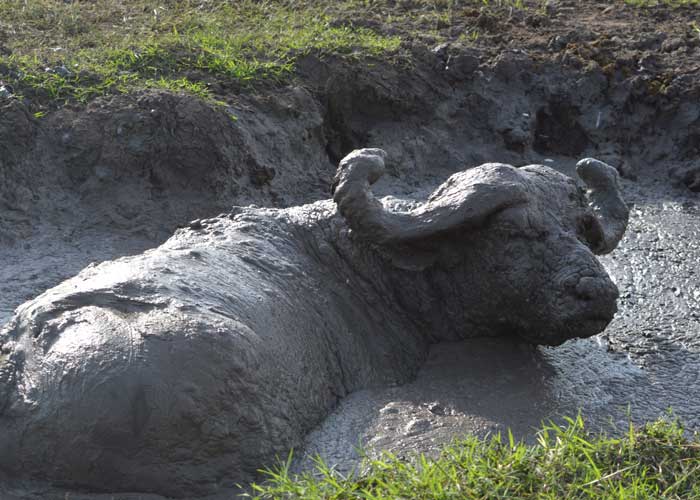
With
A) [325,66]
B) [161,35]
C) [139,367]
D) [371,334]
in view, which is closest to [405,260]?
[371,334]

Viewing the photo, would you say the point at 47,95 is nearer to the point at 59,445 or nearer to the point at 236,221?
the point at 236,221

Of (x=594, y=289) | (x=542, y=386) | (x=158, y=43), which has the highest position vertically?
(x=158, y=43)

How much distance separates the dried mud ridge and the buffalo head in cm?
23

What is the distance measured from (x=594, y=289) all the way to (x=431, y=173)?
11.0ft

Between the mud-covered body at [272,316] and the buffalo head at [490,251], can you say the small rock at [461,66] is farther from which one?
the buffalo head at [490,251]

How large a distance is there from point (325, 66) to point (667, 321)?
344cm

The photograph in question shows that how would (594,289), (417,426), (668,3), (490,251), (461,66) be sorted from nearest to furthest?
(417,426) < (594,289) < (490,251) < (461,66) < (668,3)

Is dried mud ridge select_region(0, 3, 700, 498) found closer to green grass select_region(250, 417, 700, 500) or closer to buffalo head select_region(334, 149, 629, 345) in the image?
buffalo head select_region(334, 149, 629, 345)

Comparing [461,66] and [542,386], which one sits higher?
[461,66]

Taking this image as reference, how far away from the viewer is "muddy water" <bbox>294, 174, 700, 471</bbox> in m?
4.27

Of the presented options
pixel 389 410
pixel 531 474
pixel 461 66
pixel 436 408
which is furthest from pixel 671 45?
pixel 531 474

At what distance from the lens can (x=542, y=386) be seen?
480cm

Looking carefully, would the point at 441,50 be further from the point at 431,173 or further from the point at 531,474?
the point at 531,474

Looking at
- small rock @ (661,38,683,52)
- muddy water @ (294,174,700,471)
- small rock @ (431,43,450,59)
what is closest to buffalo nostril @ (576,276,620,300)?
muddy water @ (294,174,700,471)
